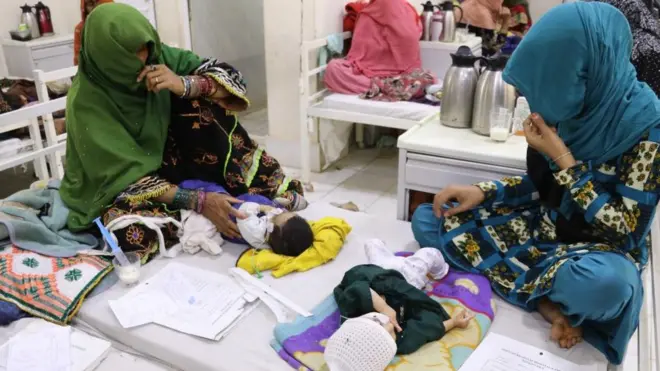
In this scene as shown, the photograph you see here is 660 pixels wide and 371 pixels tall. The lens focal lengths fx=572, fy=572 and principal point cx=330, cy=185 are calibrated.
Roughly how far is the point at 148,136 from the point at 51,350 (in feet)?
2.63

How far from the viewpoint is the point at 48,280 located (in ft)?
5.56

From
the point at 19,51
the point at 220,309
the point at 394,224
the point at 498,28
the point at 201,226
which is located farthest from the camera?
the point at 498,28

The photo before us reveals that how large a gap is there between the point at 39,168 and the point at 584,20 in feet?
9.18

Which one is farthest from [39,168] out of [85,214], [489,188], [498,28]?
[498,28]

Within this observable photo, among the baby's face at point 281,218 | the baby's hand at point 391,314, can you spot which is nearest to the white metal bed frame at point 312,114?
the baby's face at point 281,218

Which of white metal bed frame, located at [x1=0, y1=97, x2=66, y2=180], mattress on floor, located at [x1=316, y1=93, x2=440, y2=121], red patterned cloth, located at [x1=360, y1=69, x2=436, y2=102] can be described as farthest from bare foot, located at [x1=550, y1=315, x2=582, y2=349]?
white metal bed frame, located at [x1=0, y1=97, x2=66, y2=180]

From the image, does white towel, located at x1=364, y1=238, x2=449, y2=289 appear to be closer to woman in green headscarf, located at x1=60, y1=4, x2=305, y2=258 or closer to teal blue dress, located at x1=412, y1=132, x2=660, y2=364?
teal blue dress, located at x1=412, y1=132, x2=660, y2=364

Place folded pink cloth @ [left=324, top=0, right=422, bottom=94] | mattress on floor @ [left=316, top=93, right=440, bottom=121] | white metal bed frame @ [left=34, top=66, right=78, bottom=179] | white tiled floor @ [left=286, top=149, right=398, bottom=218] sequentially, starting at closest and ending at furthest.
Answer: white metal bed frame @ [left=34, top=66, right=78, bottom=179], mattress on floor @ [left=316, top=93, right=440, bottom=121], white tiled floor @ [left=286, top=149, right=398, bottom=218], folded pink cloth @ [left=324, top=0, right=422, bottom=94]

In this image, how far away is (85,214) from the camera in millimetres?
1964

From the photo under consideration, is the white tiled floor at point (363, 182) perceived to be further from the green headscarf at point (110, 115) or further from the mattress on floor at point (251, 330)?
the green headscarf at point (110, 115)

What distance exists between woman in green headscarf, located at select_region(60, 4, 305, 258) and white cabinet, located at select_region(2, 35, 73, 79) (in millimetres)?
1972

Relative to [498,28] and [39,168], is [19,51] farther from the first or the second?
[498,28]

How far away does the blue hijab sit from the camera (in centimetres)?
146

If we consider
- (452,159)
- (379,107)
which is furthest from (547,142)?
(379,107)
